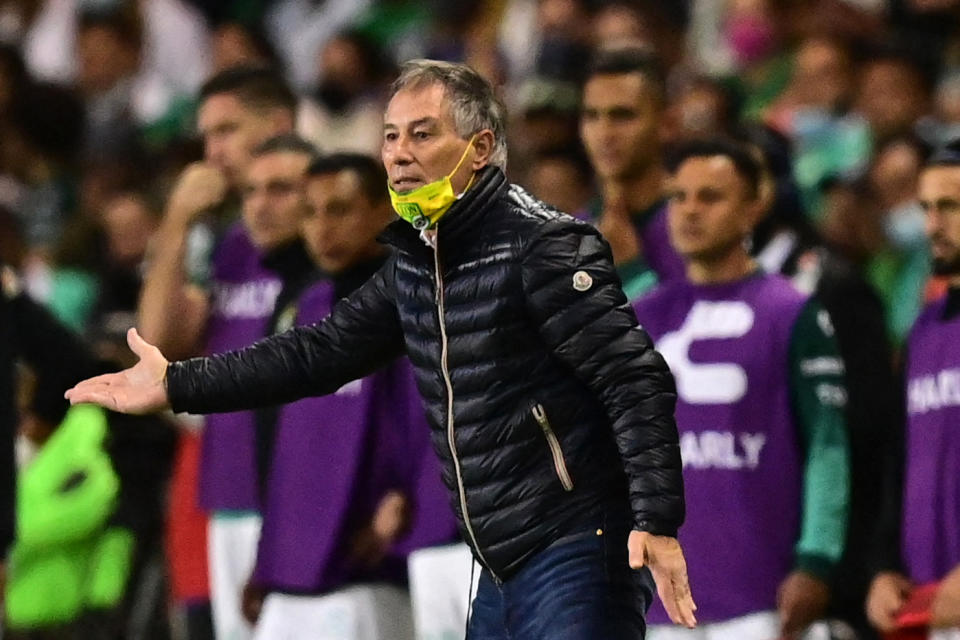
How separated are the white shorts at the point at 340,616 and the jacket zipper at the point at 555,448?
213 cm

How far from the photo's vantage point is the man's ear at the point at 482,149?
5148 millimetres

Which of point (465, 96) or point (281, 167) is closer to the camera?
point (465, 96)

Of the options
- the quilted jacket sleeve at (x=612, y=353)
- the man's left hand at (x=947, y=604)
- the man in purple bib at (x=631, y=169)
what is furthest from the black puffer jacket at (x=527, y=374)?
the man in purple bib at (x=631, y=169)

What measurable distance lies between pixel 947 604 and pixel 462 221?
80.5 inches

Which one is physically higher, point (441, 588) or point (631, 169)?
point (631, 169)

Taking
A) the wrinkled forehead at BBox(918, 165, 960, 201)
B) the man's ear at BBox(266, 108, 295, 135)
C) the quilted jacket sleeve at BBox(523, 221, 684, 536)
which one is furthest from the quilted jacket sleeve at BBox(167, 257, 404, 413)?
the man's ear at BBox(266, 108, 295, 135)

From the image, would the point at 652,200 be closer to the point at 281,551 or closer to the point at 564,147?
the point at 281,551

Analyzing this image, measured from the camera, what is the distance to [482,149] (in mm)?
5172

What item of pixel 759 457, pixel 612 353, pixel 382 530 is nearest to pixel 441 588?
pixel 382 530

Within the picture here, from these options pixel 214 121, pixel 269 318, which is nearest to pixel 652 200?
pixel 269 318

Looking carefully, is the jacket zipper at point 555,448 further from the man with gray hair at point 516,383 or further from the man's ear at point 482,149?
the man's ear at point 482,149

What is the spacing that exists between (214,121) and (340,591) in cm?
221

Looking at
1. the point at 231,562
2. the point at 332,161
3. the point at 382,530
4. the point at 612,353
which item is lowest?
the point at 231,562

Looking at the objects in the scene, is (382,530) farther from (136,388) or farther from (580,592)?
(580,592)
